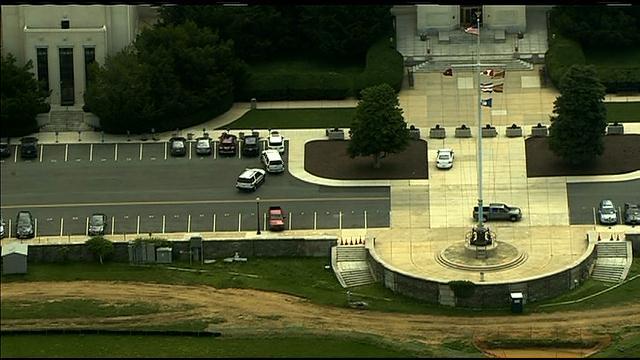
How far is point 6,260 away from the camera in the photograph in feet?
495

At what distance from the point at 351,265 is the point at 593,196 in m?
21.8

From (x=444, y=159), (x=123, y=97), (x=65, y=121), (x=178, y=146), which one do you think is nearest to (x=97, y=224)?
(x=178, y=146)

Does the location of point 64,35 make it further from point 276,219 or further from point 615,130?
point 615,130

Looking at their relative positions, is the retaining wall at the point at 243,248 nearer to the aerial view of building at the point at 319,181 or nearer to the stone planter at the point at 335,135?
the aerial view of building at the point at 319,181

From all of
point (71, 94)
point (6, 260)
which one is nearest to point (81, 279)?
point (6, 260)

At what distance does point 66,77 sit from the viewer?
18262 centimetres

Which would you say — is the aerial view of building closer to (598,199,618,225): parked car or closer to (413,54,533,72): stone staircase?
(598,199,618,225): parked car

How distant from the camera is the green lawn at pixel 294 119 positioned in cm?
17800

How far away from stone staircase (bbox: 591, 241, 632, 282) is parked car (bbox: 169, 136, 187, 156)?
3677 cm

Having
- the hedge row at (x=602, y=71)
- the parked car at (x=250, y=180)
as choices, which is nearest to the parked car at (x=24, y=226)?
the parked car at (x=250, y=180)

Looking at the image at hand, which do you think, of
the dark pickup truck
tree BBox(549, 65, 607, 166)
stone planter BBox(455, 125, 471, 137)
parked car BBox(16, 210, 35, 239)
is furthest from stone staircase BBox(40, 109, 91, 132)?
tree BBox(549, 65, 607, 166)

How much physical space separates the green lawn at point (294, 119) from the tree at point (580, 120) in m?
19.1

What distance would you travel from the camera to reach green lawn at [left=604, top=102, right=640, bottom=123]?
17738 cm

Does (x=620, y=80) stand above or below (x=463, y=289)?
above
